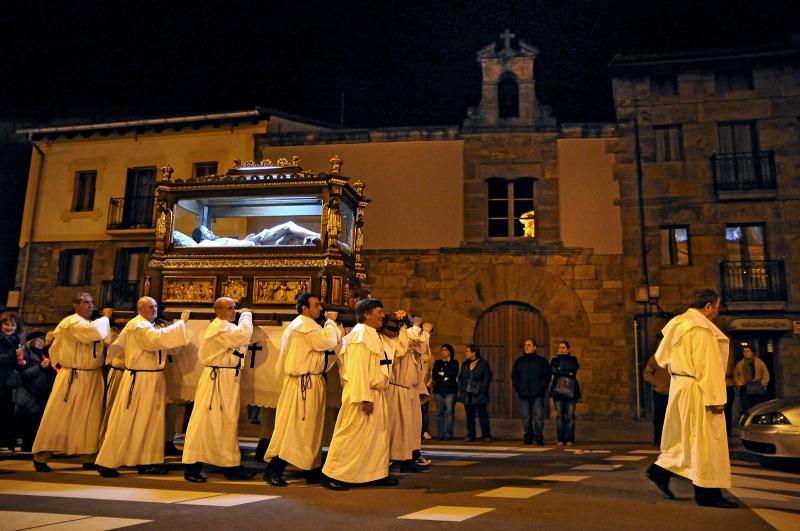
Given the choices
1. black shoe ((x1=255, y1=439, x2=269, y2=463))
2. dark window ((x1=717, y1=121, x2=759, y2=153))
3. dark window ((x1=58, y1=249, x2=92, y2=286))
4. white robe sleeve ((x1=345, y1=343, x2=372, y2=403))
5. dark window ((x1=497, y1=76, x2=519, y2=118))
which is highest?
dark window ((x1=497, y1=76, x2=519, y2=118))

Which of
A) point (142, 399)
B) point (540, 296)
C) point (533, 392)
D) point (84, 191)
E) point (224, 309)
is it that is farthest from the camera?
point (84, 191)

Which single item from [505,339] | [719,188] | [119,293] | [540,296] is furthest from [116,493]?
[719,188]

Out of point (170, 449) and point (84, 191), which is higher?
point (84, 191)

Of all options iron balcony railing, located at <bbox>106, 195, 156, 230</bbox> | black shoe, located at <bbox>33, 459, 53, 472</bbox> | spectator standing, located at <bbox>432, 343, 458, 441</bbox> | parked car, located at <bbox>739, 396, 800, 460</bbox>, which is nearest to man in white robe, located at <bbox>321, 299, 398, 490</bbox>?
black shoe, located at <bbox>33, 459, 53, 472</bbox>

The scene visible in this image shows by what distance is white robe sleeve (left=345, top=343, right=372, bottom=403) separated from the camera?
5.56 metres

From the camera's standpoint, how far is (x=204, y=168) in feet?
55.9

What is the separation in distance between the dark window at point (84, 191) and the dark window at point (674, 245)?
1548 centimetres

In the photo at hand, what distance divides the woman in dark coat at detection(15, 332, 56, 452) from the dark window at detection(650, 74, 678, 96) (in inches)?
563

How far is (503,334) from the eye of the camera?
14.9m

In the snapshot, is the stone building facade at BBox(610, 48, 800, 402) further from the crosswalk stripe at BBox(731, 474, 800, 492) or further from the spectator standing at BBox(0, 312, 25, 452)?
the spectator standing at BBox(0, 312, 25, 452)

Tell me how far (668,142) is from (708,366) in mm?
11934

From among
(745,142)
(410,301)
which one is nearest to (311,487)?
(410,301)

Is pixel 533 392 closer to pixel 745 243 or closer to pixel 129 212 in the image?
pixel 745 243

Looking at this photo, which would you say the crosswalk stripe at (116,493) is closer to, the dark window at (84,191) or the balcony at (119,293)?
the balcony at (119,293)
